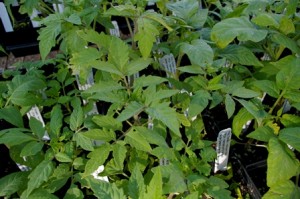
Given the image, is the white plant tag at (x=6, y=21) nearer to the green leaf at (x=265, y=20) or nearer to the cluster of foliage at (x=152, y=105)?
the cluster of foliage at (x=152, y=105)

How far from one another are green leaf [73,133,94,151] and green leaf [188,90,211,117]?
26 centimetres

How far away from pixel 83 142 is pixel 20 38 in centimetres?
141

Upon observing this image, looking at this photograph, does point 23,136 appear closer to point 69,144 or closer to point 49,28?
point 69,144

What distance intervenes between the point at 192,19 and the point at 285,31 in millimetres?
271

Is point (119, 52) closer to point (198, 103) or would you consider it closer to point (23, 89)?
point (198, 103)

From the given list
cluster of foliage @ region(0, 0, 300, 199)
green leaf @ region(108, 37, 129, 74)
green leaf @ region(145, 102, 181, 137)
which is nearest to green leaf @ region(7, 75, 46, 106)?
cluster of foliage @ region(0, 0, 300, 199)

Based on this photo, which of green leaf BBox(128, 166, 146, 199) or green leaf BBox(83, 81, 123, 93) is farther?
green leaf BBox(83, 81, 123, 93)

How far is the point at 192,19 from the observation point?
3.18 ft

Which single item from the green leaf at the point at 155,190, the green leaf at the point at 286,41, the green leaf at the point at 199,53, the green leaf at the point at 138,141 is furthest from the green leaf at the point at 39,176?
the green leaf at the point at 286,41

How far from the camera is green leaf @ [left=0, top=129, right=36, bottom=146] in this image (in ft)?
2.59

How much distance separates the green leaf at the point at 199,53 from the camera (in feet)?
2.64

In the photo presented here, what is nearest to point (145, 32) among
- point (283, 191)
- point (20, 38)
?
point (283, 191)

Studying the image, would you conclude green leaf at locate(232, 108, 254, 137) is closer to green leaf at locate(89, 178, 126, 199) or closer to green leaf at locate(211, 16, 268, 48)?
green leaf at locate(211, 16, 268, 48)

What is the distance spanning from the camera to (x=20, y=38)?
6.42ft
